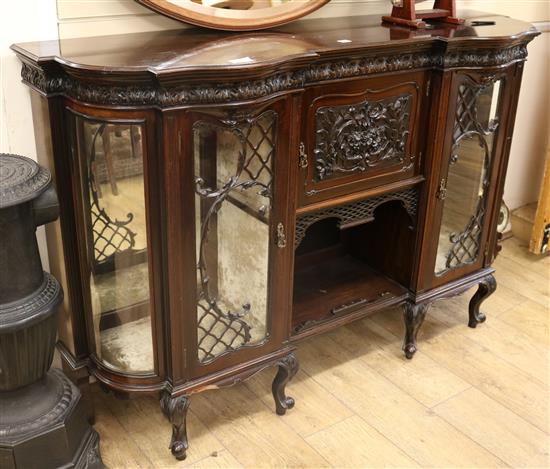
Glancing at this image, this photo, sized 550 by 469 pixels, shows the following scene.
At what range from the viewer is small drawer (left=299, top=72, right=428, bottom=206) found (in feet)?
5.42

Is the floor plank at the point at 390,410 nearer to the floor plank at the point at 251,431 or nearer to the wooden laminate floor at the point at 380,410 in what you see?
the wooden laminate floor at the point at 380,410

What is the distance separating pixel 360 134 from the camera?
174cm

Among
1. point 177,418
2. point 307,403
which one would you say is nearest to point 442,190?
point 307,403

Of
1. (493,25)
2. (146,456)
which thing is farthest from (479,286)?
(146,456)

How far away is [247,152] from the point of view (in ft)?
5.00

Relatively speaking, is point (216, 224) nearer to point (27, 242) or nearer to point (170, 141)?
point (170, 141)

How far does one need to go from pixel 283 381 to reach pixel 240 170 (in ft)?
2.10

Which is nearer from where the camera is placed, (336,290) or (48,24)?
(48,24)

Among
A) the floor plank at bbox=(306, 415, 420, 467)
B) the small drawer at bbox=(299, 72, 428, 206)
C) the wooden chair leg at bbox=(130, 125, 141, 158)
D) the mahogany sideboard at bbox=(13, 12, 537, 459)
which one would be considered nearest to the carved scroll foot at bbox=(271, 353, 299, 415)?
the mahogany sideboard at bbox=(13, 12, 537, 459)

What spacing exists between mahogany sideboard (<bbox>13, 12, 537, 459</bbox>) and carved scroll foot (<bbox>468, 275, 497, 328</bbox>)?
0.26 m

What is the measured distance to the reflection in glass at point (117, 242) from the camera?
1459 mm

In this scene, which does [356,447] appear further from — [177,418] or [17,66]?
[17,66]

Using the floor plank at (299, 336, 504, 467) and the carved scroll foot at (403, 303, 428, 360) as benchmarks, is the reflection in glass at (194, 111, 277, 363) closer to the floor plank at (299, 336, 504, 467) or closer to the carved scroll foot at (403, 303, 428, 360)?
the floor plank at (299, 336, 504, 467)

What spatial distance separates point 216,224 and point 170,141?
0.82 ft
